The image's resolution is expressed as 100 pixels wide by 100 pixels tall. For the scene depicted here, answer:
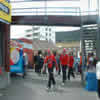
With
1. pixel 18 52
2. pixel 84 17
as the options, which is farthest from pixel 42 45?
pixel 84 17

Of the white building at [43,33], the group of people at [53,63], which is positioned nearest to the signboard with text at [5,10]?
the group of people at [53,63]

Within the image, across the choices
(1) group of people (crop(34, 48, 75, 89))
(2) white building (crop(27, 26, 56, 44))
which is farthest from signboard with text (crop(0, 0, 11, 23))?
(2) white building (crop(27, 26, 56, 44))

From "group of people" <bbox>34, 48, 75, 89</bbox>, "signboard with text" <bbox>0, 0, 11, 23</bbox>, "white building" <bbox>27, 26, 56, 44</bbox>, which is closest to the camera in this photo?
"group of people" <bbox>34, 48, 75, 89</bbox>

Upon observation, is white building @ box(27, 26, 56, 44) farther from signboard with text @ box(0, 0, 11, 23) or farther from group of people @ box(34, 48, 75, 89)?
signboard with text @ box(0, 0, 11, 23)

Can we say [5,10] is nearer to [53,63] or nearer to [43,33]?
[53,63]

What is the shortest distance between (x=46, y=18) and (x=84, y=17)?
2337 millimetres

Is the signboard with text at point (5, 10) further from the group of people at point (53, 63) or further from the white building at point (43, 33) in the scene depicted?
the white building at point (43, 33)

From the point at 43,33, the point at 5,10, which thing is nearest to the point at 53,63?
the point at 5,10

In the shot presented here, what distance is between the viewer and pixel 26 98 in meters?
8.09

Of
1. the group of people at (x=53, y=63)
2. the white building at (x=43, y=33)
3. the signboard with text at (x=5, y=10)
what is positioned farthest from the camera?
the white building at (x=43, y=33)

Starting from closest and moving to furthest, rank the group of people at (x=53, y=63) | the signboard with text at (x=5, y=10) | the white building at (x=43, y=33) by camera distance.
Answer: the group of people at (x=53, y=63) < the signboard with text at (x=5, y=10) < the white building at (x=43, y=33)

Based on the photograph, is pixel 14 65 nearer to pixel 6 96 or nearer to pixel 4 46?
pixel 4 46

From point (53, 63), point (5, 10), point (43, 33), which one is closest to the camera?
point (53, 63)

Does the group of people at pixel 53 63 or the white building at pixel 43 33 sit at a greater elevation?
the white building at pixel 43 33
